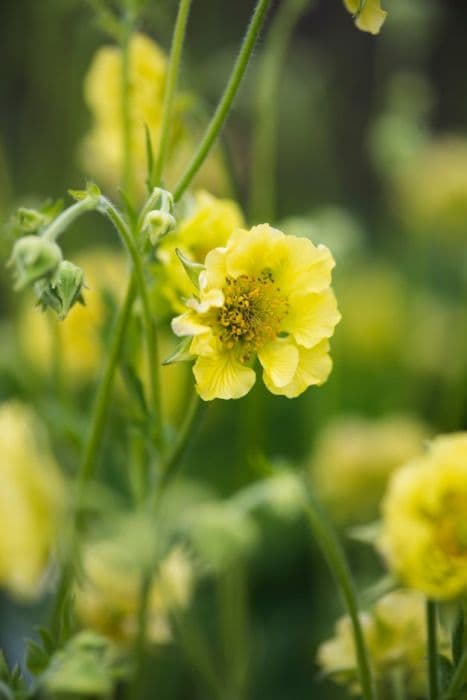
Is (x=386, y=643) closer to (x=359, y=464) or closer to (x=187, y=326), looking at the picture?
(x=187, y=326)

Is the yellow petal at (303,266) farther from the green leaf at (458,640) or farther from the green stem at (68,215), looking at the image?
the green leaf at (458,640)

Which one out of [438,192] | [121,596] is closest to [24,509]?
[121,596]

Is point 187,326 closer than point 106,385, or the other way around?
point 187,326

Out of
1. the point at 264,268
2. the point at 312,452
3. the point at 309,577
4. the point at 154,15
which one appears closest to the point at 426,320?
the point at 312,452

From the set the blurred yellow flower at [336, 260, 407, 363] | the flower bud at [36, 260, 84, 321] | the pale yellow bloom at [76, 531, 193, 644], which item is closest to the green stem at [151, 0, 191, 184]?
the flower bud at [36, 260, 84, 321]

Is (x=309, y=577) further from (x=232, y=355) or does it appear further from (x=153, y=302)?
(x=232, y=355)
